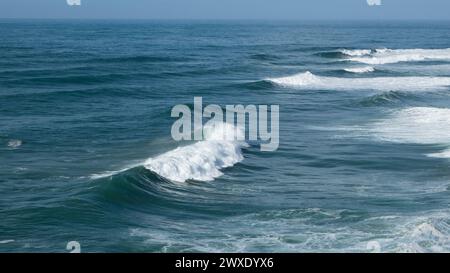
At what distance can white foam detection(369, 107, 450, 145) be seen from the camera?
2794 centimetres

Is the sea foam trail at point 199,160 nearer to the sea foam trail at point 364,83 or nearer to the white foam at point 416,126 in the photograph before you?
the white foam at point 416,126

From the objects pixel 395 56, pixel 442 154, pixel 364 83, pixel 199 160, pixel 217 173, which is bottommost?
pixel 395 56

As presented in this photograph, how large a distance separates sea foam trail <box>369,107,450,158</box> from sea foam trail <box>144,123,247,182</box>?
6.45 metres

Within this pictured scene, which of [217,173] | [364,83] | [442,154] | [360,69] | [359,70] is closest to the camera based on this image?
[217,173]

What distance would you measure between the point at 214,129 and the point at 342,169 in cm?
827

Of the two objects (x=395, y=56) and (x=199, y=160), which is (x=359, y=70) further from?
(x=199, y=160)

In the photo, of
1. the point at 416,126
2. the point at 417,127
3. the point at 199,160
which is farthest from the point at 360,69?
the point at 199,160

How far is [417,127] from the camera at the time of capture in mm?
30594

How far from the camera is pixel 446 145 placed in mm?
26266

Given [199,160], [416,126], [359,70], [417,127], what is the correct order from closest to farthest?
[199,160], [417,127], [416,126], [359,70]

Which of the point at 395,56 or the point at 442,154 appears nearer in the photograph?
the point at 442,154

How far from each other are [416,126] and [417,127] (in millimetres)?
271

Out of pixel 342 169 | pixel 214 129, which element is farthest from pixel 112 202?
pixel 214 129
